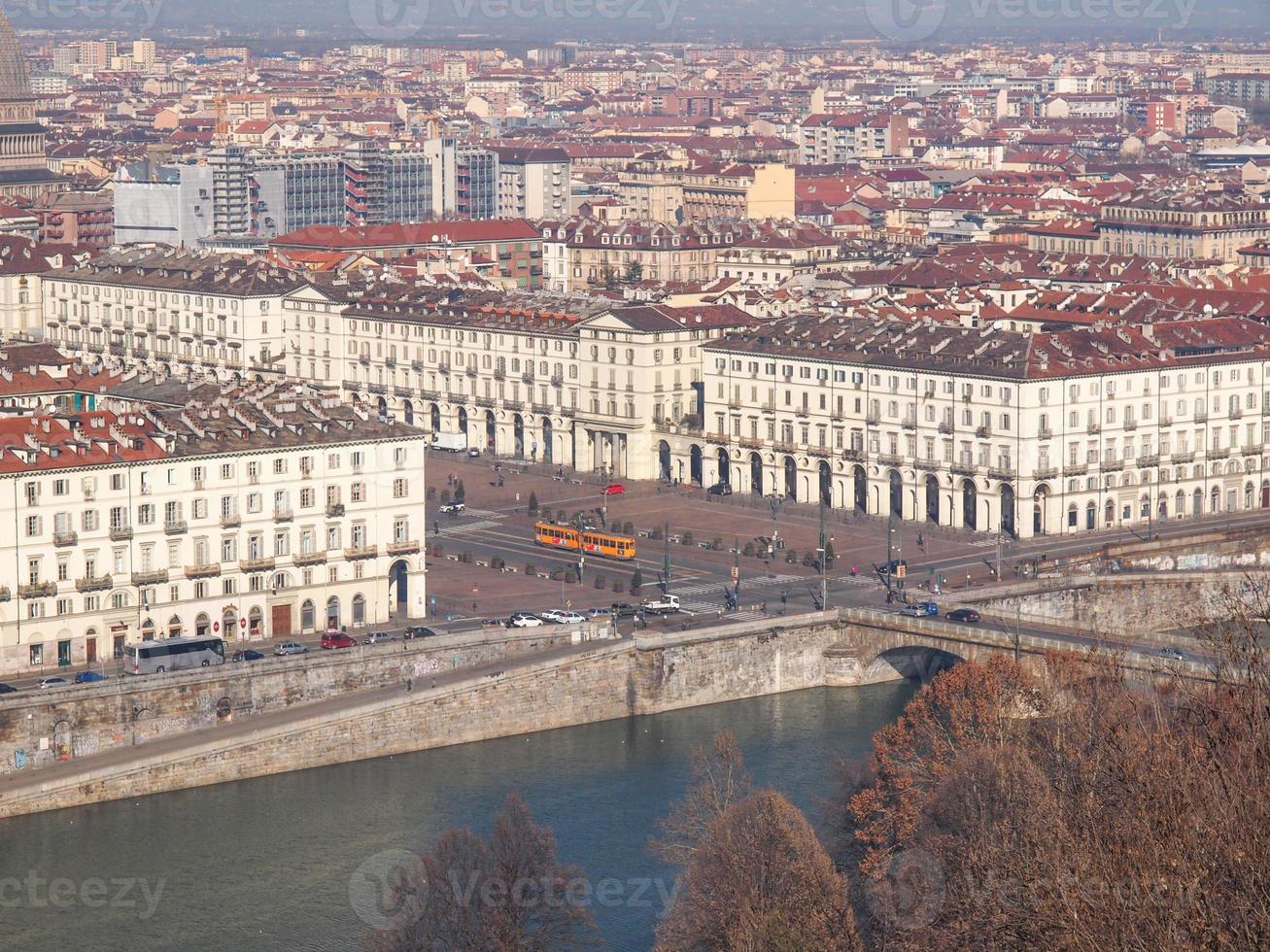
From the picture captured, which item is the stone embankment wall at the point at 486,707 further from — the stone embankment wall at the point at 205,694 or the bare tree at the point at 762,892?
the bare tree at the point at 762,892

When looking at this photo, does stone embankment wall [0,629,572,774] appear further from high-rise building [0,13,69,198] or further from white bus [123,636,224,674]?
high-rise building [0,13,69,198]

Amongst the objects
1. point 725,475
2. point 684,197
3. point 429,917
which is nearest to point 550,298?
point 725,475

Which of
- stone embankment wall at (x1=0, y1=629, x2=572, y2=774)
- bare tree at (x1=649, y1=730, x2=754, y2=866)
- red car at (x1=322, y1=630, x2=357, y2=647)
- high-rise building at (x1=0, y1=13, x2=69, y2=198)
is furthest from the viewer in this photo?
high-rise building at (x1=0, y1=13, x2=69, y2=198)

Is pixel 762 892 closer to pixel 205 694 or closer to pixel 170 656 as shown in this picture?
pixel 205 694

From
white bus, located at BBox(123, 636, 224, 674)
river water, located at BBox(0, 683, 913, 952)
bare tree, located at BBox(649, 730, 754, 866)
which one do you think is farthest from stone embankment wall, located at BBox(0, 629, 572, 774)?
bare tree, located at BBox(649, 730, 754, 866)

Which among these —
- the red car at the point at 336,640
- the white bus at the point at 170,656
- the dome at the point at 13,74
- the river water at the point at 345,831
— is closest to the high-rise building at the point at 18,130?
the dome at the point at 13,74

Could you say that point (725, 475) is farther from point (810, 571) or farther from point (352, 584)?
point (352, 584)

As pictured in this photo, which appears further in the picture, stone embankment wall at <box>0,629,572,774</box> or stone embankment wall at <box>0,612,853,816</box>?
stone embankment wall at <box>0,629,572,774</box>
